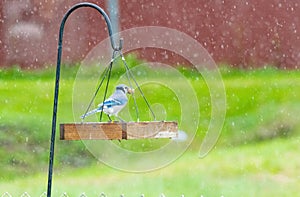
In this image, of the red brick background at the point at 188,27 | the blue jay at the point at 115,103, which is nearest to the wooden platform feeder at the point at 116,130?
the blue jay at the point at 115,103

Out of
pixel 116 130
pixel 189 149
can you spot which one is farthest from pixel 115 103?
pixel 189 149

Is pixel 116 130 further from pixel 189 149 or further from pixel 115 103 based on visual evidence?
pixel 189 149

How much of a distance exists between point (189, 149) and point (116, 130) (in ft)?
13.4

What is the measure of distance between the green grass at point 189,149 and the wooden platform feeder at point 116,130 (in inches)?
126

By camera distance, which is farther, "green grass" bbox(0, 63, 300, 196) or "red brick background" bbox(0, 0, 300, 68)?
"red brick background" bbox(0, 0, 300, 68)

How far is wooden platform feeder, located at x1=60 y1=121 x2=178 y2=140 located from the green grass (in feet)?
10.5

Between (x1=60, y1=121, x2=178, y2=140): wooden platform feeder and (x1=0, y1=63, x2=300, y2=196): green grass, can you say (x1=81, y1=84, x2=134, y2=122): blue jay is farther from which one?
(x1=0, y1=63, x2=300, y2=196): green grass

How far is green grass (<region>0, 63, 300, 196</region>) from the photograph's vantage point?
5.59 meters

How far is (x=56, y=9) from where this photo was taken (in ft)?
23.5

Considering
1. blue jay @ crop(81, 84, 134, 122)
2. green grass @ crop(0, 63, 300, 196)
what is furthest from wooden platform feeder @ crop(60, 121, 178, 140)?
green grass @ crop(0, 63, 300, 196)

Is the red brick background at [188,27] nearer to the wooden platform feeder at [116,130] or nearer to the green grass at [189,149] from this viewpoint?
the green grass at [189,149]

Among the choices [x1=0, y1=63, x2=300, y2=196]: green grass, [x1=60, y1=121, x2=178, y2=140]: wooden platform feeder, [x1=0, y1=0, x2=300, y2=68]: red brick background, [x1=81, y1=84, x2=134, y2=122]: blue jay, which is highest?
[x1=0, y1=0, x2=300, y2=68]: red brick background

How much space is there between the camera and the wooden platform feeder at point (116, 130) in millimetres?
2045

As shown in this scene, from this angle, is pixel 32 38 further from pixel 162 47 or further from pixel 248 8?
pixel 248 8
